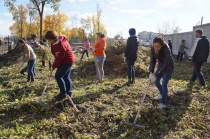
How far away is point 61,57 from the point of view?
187 inches

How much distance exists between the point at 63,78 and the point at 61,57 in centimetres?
64

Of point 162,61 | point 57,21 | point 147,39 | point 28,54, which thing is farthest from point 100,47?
point 147,39

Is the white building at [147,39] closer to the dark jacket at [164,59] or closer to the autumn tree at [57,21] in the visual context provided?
the autumn tree at [57,21]

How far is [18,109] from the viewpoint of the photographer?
16.1 ft

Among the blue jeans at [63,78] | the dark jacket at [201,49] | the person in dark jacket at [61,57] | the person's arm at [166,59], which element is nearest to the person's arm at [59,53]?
the person in dark jacket at [61,57]

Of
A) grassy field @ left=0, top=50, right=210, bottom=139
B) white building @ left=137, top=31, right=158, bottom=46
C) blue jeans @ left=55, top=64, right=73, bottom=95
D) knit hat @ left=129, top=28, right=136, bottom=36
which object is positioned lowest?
grassy field @ left=0, top=50, right=210, bottom=139

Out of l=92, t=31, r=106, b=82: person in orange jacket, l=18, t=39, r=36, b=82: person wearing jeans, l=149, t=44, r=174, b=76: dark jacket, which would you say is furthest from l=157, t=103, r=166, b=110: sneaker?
l=18, t=39, r=36, b=82: person wearing jeans

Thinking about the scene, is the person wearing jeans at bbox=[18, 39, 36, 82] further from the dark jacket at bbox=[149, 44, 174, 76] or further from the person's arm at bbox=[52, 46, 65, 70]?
the dark jacket at bbox=[149, 44, 174, 76]

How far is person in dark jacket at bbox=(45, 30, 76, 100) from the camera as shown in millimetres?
4738

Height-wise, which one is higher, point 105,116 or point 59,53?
point 59,53

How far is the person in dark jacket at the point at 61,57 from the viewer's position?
15.5ft

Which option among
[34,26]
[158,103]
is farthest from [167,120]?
[34,26]

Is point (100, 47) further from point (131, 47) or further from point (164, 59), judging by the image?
point (164, 59)

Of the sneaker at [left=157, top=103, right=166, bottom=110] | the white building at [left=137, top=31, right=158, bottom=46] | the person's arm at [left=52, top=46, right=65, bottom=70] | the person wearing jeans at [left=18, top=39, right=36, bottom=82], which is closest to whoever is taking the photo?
the person's arm at [left=52, top=46, right=65, bottom=70]
